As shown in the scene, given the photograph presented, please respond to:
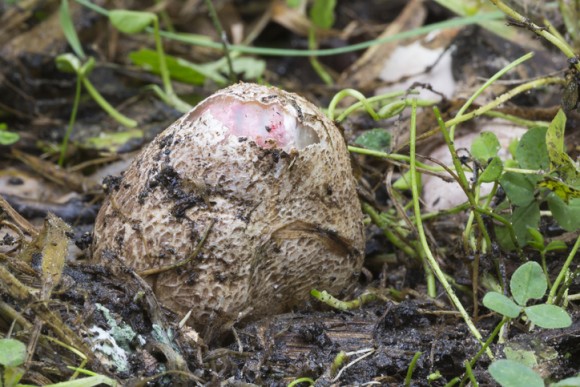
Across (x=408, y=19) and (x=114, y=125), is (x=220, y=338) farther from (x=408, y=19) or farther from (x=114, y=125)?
(x=408, y=19)

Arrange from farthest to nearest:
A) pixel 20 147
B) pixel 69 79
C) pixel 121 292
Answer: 1. pixel 69 79
2. pixel 20 147
3. pixel 121 292

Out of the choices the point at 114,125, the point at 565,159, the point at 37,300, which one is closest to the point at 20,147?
the point at 114,125

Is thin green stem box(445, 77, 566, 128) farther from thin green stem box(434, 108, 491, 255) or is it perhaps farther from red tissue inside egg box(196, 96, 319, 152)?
red tissue inside egg box(196, 96, 319, 152)

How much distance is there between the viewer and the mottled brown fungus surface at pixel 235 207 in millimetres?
1792

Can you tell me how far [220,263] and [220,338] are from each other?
197mm

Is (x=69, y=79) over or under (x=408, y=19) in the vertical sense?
under

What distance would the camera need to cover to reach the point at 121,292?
1.76 metres

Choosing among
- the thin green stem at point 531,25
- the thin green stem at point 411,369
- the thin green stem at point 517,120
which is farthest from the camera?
the thin green stem at point 517,120

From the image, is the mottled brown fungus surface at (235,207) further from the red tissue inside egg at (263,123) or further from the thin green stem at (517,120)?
the thin green stem at (517,120)

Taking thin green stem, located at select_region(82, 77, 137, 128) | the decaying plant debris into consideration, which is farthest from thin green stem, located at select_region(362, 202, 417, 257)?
thin green stem, located at select_region(82, 77, 137, 128)

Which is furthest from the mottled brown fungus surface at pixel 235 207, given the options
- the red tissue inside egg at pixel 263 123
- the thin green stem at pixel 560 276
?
the thin green stem at pixel 560 276

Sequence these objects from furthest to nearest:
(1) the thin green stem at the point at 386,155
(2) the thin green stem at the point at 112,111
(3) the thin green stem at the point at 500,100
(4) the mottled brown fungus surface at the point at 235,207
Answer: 1. (2) the thin green stem at the point at 112,111
2. (1) the thin green stem at the point at 386,155
3. (3) the thin green stem at the point at 500,100
4. (4) the mottled brown fungus surface at the point at 235,207

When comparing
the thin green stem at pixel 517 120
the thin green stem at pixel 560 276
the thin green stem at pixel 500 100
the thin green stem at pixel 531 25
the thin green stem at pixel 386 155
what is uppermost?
the thin green stem at pixel 531 25

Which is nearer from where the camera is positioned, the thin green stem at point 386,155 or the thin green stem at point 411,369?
the thin green stem at point 411,369
